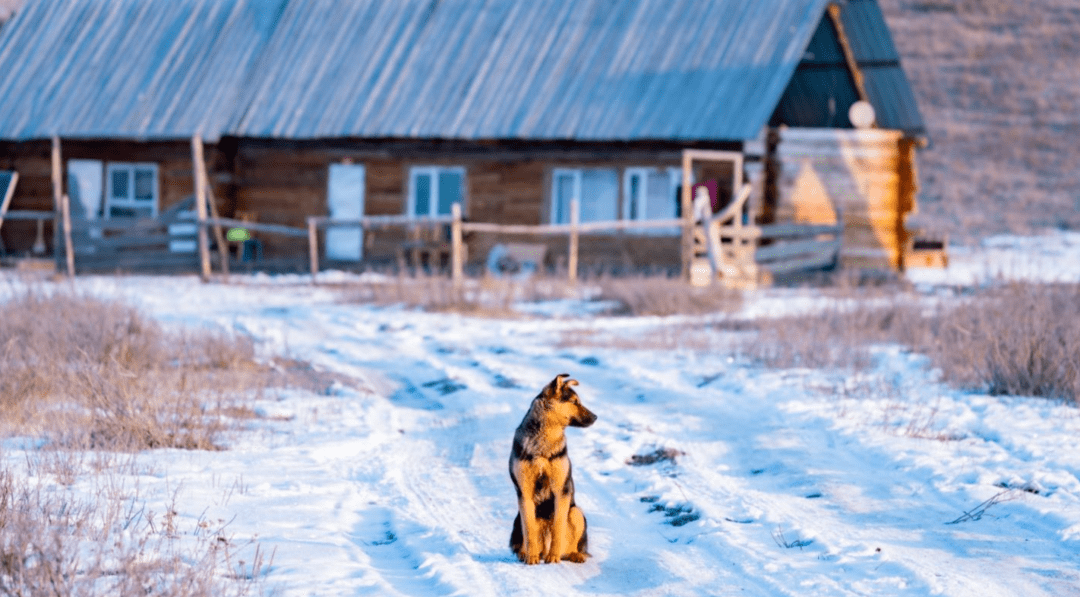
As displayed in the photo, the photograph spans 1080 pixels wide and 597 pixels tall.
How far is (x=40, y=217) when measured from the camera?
77.5 feet

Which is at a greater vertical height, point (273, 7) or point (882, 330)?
point (273, 7)

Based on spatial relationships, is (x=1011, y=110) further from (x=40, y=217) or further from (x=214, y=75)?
(x=40, y=217)

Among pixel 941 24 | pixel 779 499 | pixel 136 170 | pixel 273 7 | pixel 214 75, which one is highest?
pixel 941 24

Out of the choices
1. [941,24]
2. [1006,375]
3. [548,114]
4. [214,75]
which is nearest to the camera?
[1006,375]

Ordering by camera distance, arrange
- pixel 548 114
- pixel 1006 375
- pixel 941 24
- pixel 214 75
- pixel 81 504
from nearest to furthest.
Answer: pixel 81 504 → pixel 1006 375 → pixel 548 114 → pixel 214 75 → pixel 941 24

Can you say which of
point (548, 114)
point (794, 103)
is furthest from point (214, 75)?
point (794, 103)

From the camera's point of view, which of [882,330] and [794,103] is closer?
[882,330]

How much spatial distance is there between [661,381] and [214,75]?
17.2m

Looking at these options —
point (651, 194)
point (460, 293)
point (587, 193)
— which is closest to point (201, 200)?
point (587, 193)

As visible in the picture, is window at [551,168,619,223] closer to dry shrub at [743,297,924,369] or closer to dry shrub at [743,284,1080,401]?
dry shrub at [743,297,924,369]

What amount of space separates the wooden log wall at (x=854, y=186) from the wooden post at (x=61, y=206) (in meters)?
13.0

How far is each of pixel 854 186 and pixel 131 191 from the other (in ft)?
47.3

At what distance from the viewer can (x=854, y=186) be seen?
23.7m

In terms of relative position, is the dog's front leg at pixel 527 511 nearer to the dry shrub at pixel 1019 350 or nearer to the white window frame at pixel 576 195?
the dry shrub at pixel 1019 350
